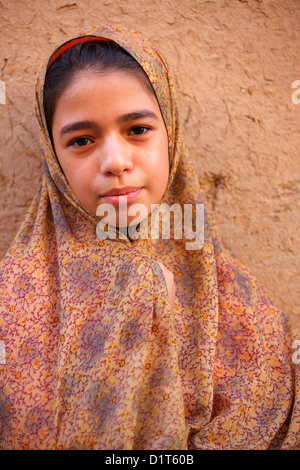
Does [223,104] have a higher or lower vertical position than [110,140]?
higher

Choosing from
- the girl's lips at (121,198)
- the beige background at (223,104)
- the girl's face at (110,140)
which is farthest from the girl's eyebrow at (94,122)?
the beige background at (223,104)

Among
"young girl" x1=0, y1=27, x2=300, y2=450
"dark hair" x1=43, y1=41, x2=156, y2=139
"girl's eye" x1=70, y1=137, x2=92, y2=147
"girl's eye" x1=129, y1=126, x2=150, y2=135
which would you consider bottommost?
"young girl" x1=0, y1=27, x2=300, y2=450

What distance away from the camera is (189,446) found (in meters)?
1.20

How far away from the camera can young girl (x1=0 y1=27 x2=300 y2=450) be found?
45.3 inches

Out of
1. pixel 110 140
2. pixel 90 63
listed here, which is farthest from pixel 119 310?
pixel 90 63

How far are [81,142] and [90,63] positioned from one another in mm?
220

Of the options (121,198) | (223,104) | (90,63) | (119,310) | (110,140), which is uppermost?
(223,104)

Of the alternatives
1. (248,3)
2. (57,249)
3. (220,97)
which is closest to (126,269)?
(57,249)

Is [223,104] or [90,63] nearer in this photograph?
[90,63]

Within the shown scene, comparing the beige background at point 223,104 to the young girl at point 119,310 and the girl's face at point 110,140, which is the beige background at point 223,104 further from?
the girl's face at point 110,140

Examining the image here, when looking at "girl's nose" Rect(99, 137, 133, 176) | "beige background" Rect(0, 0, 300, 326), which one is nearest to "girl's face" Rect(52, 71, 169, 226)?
"girl's nose" Rect(99, 137, 133, 176)

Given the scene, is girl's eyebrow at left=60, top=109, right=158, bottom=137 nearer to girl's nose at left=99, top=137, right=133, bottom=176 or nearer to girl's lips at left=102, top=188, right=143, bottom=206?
girl's nose at left=99, top=137, right=133, bottom=176

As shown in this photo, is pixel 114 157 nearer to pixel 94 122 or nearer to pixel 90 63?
pixel 94 122

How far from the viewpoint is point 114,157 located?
1188 millimetres
